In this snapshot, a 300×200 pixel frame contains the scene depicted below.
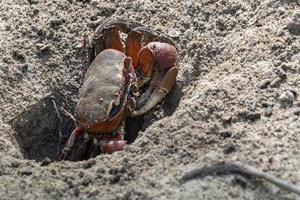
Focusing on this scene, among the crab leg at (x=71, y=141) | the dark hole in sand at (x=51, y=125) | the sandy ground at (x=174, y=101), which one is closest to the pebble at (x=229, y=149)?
the sandy ground at (x=174, y=101)

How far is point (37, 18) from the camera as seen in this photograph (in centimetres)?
466

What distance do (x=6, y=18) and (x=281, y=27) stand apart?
1924 mm

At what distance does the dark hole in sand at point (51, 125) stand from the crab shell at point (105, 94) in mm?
210

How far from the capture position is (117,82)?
4250 millimetres

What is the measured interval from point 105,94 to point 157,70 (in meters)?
0.45

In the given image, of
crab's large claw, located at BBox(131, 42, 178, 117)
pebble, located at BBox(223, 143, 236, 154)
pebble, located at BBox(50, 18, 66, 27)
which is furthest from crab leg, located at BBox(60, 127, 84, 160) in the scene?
pebble, located at BBox(223, 143, 236, 154)

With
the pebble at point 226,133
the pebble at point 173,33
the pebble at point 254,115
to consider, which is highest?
the pebble at point 173,33

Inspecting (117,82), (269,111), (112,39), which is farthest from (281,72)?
(112,39)

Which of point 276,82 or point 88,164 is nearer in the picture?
point 88,164

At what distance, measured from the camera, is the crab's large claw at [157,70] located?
168 inches

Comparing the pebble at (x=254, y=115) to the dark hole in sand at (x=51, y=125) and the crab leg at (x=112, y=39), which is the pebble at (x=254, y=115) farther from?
the crab leg at (x=112, y=39)

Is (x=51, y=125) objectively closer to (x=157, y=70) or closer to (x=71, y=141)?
(x=71, y=141)

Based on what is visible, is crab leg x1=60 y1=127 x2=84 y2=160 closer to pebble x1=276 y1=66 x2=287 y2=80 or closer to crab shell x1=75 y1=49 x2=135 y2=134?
crab shell x1=75 y1=49 x2=135 y2=134

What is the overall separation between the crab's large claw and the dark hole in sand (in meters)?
0.06
